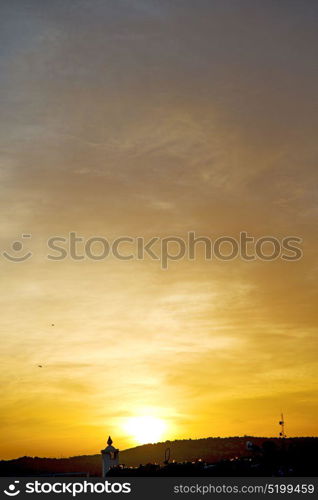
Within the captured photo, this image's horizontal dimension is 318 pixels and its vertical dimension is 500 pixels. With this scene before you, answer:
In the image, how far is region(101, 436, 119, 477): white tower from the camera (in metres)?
32.2

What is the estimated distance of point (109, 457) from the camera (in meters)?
32.3

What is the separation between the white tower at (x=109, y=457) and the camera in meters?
32.2
